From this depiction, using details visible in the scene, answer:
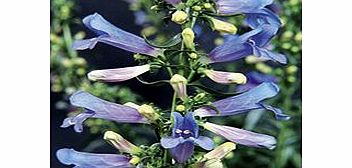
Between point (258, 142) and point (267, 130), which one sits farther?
point (267, 130)

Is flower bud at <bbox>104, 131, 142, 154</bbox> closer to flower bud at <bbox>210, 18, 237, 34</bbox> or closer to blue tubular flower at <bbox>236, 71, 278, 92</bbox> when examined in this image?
flower bud at <bbox>210, 18, 237, 34</bbox>

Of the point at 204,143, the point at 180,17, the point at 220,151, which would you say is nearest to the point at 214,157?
the point at 220,151

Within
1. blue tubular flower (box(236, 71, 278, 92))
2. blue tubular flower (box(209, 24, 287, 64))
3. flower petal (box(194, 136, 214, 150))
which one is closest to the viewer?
flower petal (box(194, 136, 214, 150))

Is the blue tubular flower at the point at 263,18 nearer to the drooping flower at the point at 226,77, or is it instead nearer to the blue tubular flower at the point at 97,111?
the drooping flower at the point at 226,77

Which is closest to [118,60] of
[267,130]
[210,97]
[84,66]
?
[84,66]

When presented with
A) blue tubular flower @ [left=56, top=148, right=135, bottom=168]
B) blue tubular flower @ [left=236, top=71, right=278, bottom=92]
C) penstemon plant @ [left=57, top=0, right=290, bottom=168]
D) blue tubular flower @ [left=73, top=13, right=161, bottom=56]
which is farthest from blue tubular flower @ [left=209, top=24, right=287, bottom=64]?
blue tubular flower @ [left=236, top=71, right=278, bottom=92]
